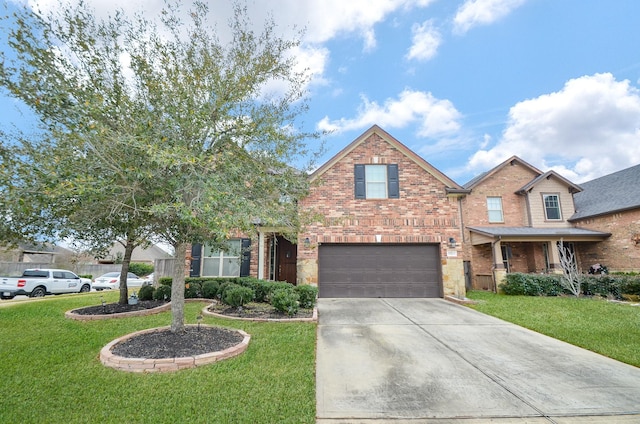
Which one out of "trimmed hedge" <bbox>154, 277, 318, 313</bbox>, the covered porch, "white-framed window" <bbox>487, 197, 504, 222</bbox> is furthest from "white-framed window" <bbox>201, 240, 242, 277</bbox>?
"white-framed window" <bbox>487, 197, 504, 222</bbox>

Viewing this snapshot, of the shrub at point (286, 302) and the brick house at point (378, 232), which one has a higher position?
the brick house at point (378, 232)

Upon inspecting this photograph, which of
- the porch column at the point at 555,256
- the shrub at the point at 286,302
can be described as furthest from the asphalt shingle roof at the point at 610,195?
the shrub at the point at 286,302

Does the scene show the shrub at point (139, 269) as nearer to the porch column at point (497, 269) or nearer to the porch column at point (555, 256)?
the porch column at point (497, 269)

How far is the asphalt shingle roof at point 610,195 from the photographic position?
46.6 ft

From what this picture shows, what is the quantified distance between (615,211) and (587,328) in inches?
439

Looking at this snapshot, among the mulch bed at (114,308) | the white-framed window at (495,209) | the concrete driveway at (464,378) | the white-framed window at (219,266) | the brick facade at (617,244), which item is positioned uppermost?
the white-framed window at (495,209)

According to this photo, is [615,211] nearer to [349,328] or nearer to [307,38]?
[349,328]

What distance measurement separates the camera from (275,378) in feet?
13.1

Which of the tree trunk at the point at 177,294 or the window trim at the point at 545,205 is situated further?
the window trim at the point at 545,205

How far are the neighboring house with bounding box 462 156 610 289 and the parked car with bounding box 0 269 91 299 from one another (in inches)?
924

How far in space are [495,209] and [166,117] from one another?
17875mm

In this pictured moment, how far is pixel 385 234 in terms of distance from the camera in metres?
11.8

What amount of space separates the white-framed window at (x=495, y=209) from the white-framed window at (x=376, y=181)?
28.4ft

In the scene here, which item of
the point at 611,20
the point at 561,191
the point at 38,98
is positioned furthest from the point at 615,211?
the point at 38,98
